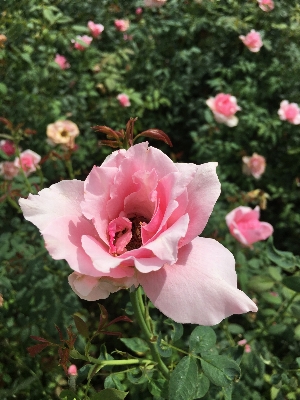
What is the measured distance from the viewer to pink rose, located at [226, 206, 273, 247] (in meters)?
1.50

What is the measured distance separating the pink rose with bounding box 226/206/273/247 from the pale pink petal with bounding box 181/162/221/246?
94 centimetres

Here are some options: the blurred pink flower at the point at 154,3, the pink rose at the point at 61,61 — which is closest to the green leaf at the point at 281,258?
the pink rose at the point at 61,61

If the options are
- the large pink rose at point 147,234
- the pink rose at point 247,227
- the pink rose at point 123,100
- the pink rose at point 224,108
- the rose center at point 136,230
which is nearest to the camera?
the large pink rose at point 147,234

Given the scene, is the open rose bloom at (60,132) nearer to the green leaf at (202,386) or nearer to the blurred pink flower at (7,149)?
the blurred pink flower at (7,149)

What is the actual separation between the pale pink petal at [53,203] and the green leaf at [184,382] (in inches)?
14.3

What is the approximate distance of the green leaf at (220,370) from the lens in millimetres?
743

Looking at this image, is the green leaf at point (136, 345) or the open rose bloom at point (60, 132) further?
the open rose bloom at point (60, 132)

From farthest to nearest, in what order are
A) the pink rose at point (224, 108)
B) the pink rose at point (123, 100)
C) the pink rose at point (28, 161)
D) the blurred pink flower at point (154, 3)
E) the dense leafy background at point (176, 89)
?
the blurred pink flower at point (154, 3) → the pink rose at point (123, 100) → the pink rose at point (224, 108) → the dense leafy background at point (176, 89) → the pink rose at point (28, 161)

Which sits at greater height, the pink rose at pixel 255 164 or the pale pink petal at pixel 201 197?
the pale pink petal at pixel 201 197

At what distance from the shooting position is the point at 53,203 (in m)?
0.59

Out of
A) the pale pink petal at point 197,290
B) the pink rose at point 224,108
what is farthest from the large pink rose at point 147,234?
the pink rose at point 224,108

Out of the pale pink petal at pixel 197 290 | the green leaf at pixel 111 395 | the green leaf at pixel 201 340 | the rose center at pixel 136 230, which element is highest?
the pale pink petal at pixel 197 290

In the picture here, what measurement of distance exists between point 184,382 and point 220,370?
0.09m

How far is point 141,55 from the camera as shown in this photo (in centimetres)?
270
